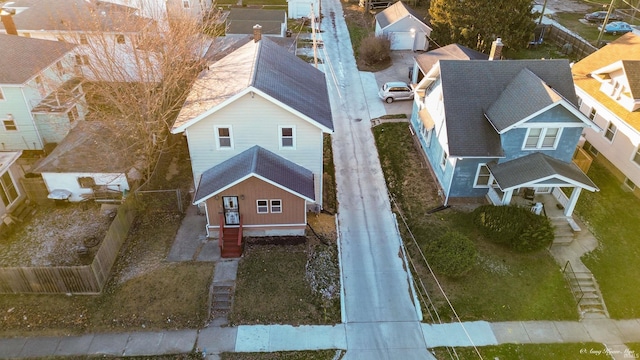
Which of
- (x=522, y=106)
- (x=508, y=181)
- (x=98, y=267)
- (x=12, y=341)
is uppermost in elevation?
(x=522, y=106)

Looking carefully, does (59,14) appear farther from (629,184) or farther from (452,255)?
(629,184)

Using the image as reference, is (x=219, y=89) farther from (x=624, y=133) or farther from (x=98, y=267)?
(x=624, y=133)

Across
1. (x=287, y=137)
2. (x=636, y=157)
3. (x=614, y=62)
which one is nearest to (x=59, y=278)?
(x=287, y=137)

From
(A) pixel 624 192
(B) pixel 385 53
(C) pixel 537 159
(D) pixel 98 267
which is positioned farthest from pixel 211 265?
(B) pixel 385 53

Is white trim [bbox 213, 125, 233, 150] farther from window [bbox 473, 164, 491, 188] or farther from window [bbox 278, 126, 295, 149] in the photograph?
window [bbox 473, 164, 491, 188]

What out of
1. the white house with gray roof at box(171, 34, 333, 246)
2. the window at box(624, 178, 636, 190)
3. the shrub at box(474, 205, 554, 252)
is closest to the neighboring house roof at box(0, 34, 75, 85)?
the white house with gray roof at box(171, 34, 333, 246)

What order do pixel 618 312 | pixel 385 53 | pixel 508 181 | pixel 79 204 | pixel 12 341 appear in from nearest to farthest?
pixel 12 341 < pixel 618 312 < pixel 508 181 < pixel 79 204 < pixel 385 53
